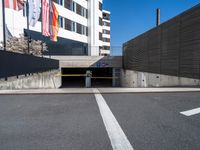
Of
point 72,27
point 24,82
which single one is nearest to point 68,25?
point 72,27

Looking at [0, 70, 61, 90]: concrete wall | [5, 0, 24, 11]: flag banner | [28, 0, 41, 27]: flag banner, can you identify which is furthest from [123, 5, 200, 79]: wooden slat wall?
[5, 0, 24, 11]: flag banner

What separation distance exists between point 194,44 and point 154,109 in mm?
7602

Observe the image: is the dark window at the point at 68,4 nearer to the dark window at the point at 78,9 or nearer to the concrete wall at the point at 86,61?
the dark window at the point at 78,9

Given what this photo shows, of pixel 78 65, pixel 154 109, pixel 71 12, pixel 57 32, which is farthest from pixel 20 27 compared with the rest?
pixel 154 109

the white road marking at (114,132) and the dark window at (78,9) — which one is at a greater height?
the dark window at (78,9)

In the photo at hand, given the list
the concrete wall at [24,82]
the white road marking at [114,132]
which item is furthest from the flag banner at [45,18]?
the white road marking at [114,132]

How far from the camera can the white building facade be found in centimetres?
2122

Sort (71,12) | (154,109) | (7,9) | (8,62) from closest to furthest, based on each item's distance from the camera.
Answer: (154,109), (8,62), (7,9), (71,12)

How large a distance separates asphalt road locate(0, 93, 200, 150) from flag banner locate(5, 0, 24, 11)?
722 inches

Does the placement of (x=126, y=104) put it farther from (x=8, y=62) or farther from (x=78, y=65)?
(x=78, y=65)

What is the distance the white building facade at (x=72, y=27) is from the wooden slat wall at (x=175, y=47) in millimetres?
14232

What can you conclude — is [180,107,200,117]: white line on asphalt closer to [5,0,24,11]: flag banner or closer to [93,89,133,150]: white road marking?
[93,89,133,150]: white road marking

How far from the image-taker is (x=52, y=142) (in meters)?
3.00

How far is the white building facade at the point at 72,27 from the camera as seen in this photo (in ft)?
69.6
